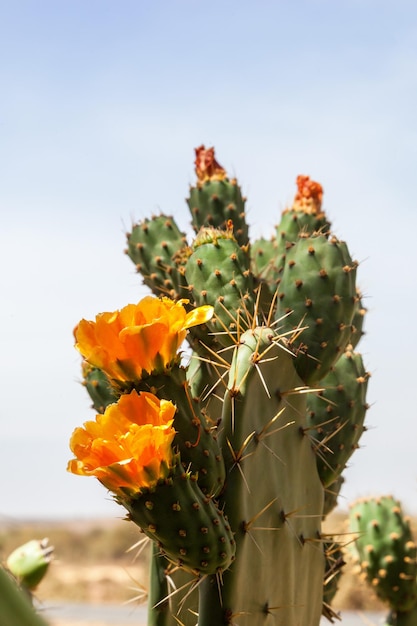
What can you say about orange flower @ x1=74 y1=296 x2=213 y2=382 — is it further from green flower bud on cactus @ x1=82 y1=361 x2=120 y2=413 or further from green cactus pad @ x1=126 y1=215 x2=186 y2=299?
green cactus pad @ x1=126 y1=215 x2=186 y2=299

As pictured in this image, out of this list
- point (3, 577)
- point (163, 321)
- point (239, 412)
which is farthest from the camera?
point (239, 412)

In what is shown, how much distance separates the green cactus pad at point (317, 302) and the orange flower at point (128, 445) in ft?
2.75

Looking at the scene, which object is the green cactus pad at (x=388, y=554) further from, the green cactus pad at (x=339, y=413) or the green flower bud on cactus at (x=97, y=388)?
the green flower bud on cactus at (x=97, y=388)

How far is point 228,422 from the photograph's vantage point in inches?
90.2

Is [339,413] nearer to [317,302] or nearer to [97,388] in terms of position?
[317,302]

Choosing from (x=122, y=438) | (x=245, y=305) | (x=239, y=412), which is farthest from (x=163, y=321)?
(x=245, y=305)

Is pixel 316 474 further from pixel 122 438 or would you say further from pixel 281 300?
pixel 122 438

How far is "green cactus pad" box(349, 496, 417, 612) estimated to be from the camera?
165 inches

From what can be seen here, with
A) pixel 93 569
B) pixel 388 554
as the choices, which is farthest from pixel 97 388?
pixel 93 569

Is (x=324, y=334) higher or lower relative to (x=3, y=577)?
higher

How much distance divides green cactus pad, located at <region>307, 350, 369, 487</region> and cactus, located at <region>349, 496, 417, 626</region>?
4.19 ft

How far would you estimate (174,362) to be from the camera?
6.57 ft

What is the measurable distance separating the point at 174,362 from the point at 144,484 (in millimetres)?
287

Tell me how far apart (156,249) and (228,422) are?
125 centimetres
